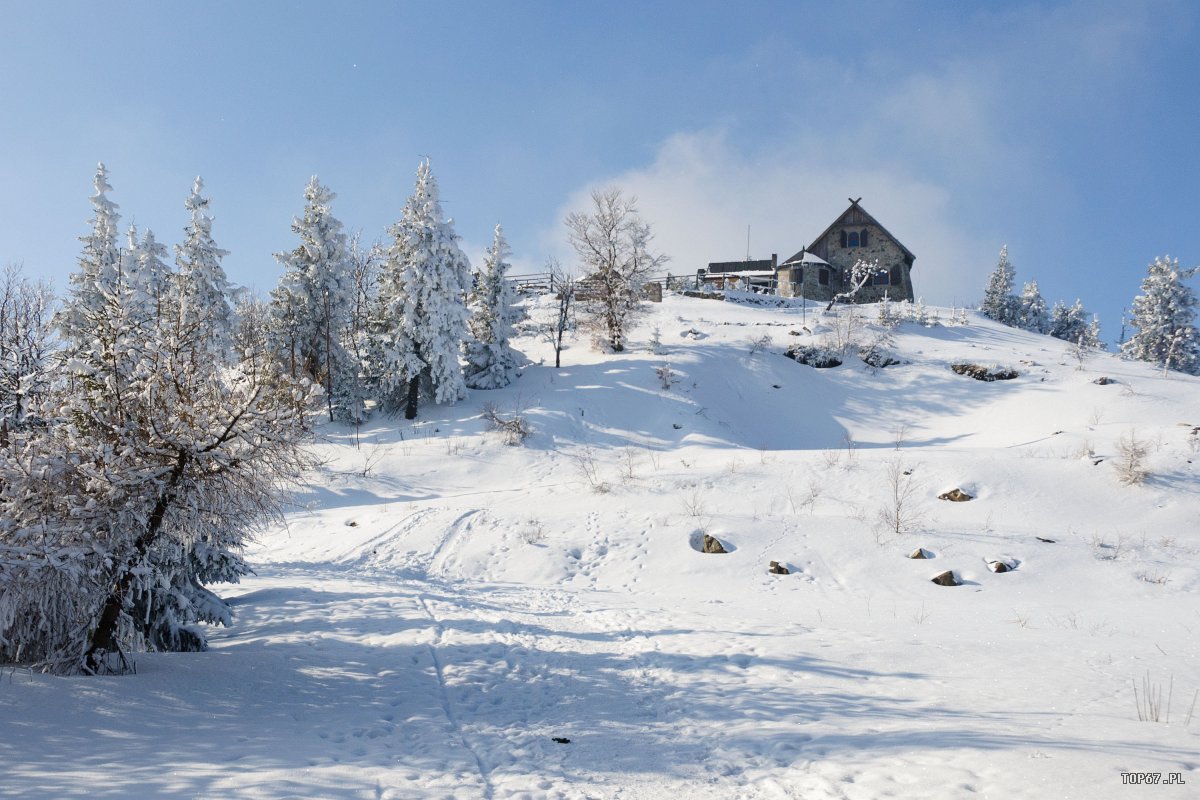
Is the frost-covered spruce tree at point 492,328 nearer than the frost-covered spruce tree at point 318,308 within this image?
No

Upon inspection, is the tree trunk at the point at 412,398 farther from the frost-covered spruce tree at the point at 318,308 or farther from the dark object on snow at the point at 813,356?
the dark object on snow at the point at 813,356

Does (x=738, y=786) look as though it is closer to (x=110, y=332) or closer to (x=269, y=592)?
(x=110, y=332)

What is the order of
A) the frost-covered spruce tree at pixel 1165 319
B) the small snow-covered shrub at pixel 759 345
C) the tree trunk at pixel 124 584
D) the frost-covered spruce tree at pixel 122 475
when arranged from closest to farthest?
the frost-covered spruce tree at pixel 122 475 → the tree trunk at pixel 124 584 → the small snow-covered shrub at pixel 759 345 → the frost-covered spruce tree at pixel 1165 319

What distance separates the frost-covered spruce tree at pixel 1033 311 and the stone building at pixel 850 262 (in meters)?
11.9

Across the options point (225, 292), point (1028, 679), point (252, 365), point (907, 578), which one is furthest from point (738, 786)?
point (225, 292)

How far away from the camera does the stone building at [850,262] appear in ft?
170

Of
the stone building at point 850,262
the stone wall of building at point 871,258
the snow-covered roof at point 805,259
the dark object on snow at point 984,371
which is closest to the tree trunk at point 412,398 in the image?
the dark object on snow at point 984,371

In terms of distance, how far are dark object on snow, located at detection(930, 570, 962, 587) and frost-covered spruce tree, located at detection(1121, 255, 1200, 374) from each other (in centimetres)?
4573

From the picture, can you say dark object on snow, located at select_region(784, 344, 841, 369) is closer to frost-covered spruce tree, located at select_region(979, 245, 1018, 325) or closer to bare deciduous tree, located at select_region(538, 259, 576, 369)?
bare deciduous tree, located at select_region(538, 259, 576, 369)

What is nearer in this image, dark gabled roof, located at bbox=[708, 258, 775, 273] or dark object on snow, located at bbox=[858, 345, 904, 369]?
dark object on snow, located at bbox=[858, 345, 904, 369]

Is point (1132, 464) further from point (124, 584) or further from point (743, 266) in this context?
point (743, 266)

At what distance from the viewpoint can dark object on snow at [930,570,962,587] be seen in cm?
1197

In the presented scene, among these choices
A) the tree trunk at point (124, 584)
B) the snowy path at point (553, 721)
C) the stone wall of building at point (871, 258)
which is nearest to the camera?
the snowy path at point (553, 721)

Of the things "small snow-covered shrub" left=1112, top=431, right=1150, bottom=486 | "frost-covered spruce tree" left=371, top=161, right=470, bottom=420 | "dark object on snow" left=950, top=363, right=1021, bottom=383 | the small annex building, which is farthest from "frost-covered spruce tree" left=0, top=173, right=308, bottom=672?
the small annex building
